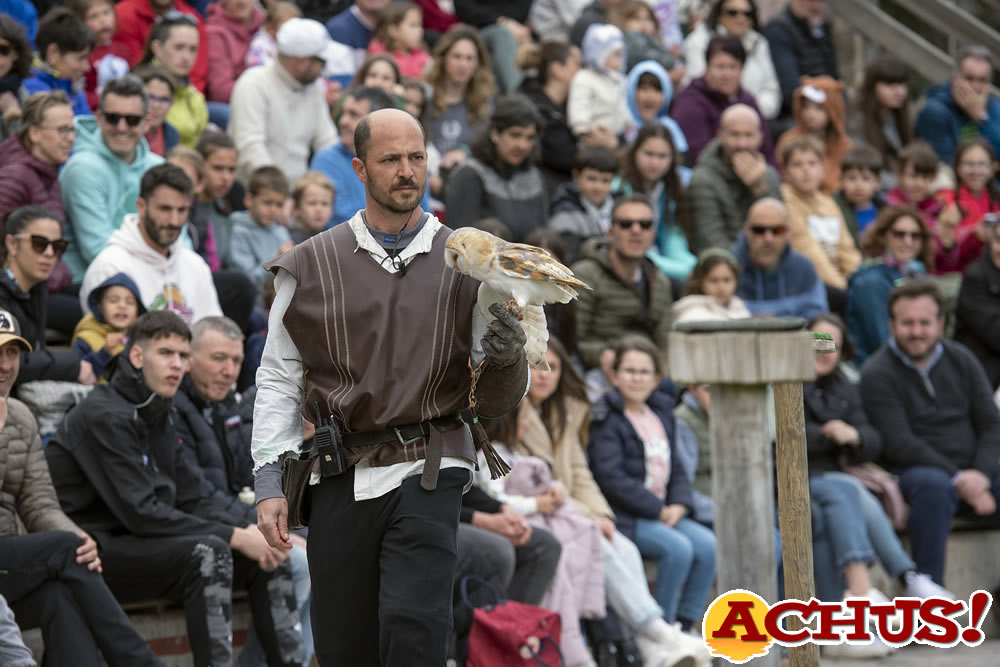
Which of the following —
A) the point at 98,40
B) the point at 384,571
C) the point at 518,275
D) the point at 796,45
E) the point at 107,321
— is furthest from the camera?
the point at 796,45

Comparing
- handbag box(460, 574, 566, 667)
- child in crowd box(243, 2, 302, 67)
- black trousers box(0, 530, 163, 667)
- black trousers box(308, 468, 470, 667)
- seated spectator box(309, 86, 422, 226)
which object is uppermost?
child in crowd box(243, 2, 302, 67)

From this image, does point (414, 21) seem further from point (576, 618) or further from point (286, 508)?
point (286, 508)

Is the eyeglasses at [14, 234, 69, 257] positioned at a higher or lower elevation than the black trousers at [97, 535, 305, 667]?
higher

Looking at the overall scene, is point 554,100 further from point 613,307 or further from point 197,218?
point 197,218

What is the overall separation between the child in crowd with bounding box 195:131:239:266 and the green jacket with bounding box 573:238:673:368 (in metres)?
1.98

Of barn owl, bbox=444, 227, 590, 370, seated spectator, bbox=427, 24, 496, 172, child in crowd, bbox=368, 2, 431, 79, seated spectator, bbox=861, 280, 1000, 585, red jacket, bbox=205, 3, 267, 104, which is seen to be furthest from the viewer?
child in crowd, bbox=368, 2, 431, 79

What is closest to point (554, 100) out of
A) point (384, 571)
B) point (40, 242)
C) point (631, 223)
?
point (631, 223)

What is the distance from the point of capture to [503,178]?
8.81 meters

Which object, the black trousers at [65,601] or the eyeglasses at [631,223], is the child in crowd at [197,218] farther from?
the black trousers at [65,601]

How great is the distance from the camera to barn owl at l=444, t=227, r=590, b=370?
395 centimetres

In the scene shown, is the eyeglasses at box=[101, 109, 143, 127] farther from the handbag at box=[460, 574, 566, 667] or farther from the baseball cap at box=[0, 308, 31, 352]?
the handbag at box=[460, 574, 566, 667]

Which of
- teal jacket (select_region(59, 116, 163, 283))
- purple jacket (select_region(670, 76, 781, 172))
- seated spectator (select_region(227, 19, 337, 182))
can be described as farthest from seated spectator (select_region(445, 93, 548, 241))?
purple jacket (select_region(670, 76, 781, 172))

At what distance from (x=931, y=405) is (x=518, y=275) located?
5266mm

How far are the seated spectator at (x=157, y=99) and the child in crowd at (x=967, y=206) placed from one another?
17.6 feet
